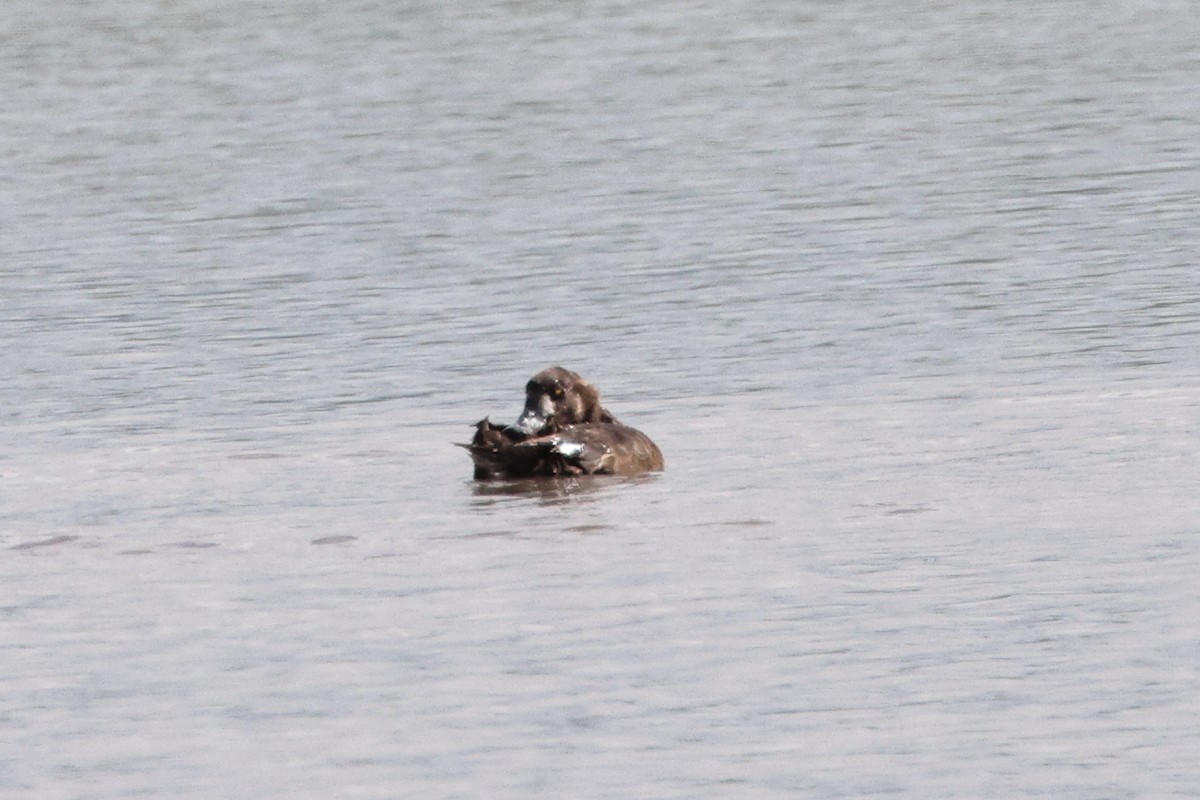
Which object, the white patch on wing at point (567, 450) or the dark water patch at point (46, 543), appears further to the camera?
the white patch on wing at point (567, 450)

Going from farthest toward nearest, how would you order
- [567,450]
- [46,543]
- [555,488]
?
[567,450]
[555,488]
[46,543]

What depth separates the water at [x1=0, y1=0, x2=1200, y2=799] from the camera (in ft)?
29.3

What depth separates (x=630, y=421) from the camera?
49.6ft

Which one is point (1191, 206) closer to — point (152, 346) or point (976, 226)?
point (976, 226)

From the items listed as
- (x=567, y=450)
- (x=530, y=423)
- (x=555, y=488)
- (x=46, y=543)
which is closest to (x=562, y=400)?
(x=530, y=423)

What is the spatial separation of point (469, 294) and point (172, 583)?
351 inches

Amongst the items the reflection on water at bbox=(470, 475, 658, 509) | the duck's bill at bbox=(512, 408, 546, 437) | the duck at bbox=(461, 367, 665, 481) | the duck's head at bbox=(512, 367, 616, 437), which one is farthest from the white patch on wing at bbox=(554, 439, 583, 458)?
the duck's head at bbox=(512, 367, 616, 437)

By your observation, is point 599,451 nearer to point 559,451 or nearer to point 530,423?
point 559,451

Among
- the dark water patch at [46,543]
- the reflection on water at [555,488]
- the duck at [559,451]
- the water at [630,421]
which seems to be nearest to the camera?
the water at [630,421]

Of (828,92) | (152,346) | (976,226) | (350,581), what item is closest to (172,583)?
(350,581)

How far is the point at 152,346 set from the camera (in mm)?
18422

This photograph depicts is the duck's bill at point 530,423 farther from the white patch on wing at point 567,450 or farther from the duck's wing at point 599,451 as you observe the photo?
the white patch on wing at point 567,450

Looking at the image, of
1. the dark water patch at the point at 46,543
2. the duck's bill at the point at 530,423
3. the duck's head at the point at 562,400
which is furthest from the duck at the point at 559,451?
the dark water patch at the point at 46,543

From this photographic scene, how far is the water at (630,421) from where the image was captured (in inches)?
352
